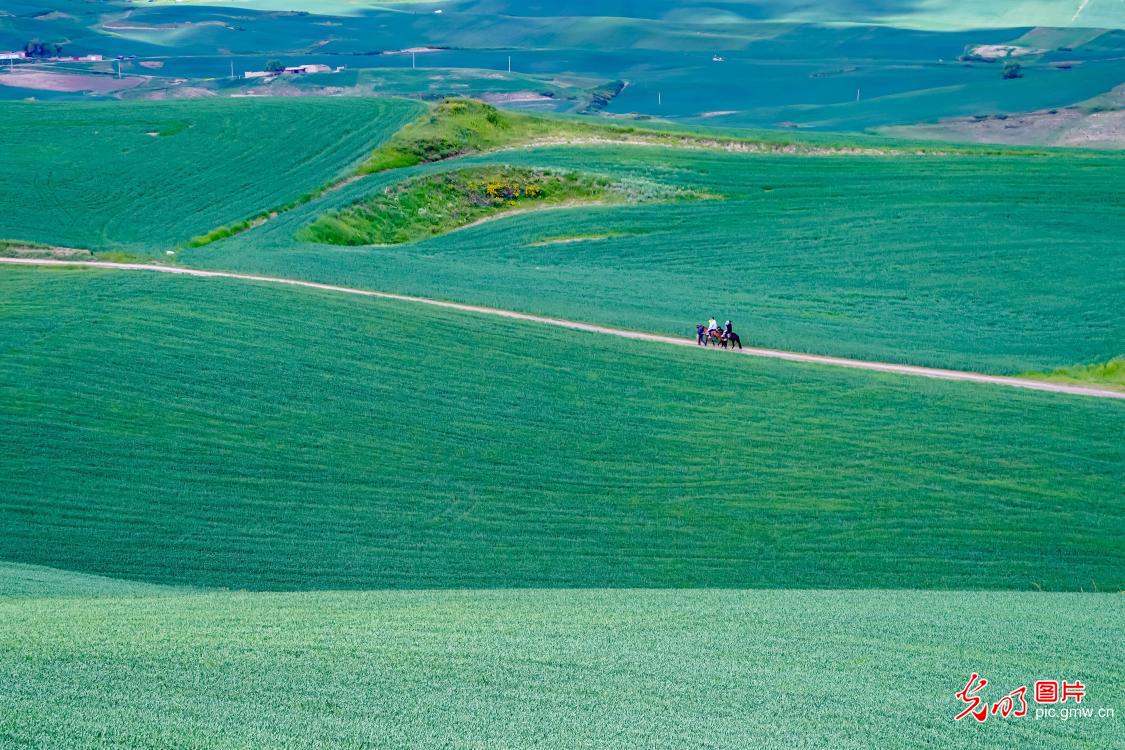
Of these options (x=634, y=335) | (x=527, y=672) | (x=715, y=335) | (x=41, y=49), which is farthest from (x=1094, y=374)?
(x=41, y=49)

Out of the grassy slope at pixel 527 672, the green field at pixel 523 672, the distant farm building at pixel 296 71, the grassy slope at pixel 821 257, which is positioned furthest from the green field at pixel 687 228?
the distant farm building at pixel 296 71

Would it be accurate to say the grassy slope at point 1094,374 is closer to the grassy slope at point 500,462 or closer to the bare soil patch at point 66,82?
the grassy slope at point 500,462

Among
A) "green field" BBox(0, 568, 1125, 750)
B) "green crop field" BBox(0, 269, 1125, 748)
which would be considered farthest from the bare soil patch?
"green field" BBox(0, 568, 1125, 750)

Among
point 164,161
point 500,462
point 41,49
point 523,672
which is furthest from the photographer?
point 41,49

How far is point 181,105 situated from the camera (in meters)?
86.9

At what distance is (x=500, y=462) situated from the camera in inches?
1231

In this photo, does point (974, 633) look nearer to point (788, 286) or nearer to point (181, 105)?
point (788, 286)

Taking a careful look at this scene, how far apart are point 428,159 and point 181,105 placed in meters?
22.3

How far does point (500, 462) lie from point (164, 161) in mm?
50684

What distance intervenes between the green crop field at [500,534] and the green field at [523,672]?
65 millimetres

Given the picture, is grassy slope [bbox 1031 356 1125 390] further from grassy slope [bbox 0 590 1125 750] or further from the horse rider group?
grassy slope [bbox 0 590 1125 750]

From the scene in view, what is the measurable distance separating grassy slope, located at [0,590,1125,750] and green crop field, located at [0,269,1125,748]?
2.7 inches

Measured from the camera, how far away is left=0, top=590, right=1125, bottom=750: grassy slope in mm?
14562

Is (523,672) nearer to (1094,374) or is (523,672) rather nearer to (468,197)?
(1094,374)
